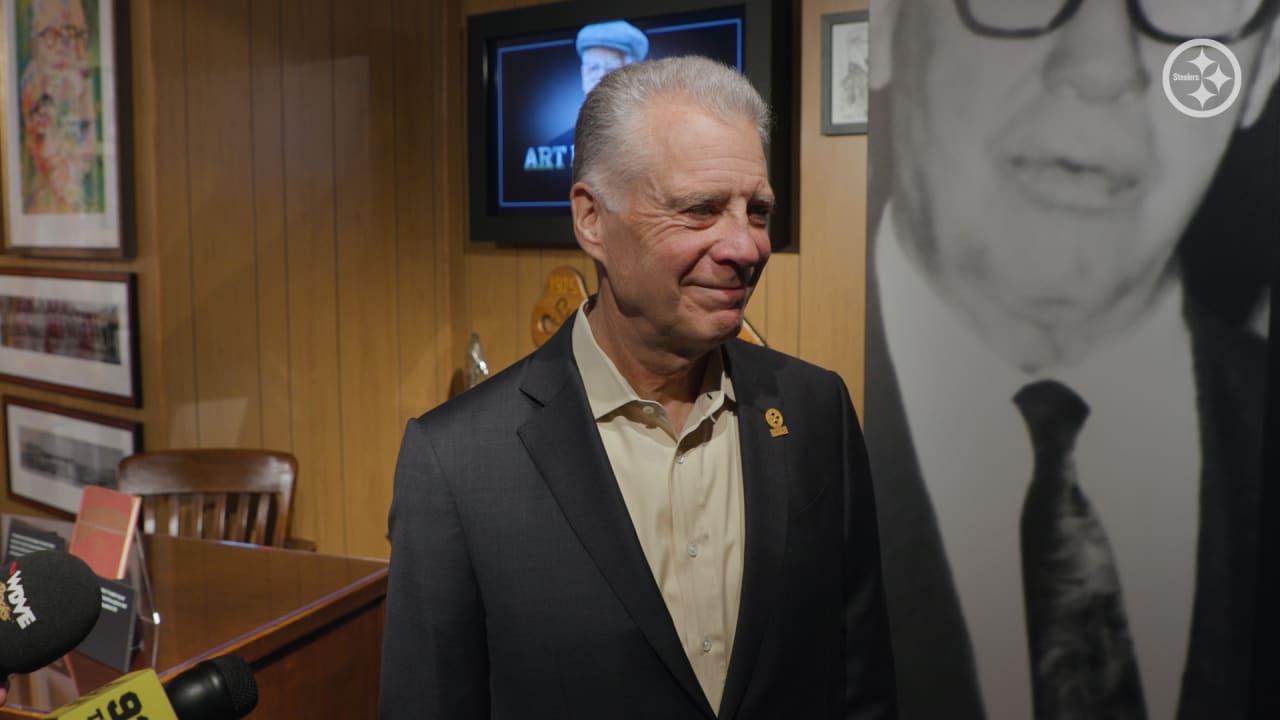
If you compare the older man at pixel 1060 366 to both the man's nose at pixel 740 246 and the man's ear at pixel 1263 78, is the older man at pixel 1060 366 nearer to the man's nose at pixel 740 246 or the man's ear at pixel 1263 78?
the man's ear at pixel 1263 78

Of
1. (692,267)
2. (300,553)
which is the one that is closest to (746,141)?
(692,267)

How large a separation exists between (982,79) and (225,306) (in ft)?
7.23

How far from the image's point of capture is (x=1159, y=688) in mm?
1915

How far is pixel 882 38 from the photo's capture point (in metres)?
2.03

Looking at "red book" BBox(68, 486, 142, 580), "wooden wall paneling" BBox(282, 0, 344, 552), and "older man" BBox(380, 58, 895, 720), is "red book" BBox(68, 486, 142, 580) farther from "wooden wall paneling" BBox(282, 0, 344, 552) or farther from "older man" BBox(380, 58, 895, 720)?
"wooden wall paneling" BBox(282, 0, 344, 552)

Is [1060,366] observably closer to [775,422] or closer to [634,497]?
[775,422]

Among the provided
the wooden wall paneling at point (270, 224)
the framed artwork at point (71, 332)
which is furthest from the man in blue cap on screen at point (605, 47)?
the framed artwork at point (71, 332)

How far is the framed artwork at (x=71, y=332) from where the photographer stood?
288 centimetres

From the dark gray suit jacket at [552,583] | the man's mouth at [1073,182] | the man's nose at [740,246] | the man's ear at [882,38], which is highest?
the man's ear at [882,38]

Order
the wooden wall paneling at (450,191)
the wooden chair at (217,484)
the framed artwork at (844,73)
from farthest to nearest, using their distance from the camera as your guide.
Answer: the wooden wall paneling at (450,191) < the framed artwork at (844,73) < the wooden chair at (217,484)

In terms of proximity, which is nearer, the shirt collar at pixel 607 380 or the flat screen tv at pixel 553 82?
the shirt collar at pixel 607 380

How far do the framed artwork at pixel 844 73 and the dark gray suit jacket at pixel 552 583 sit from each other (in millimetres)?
1824

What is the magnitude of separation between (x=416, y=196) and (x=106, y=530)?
2.08 metres

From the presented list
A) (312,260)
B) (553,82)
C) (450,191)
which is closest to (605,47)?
(553,82)
